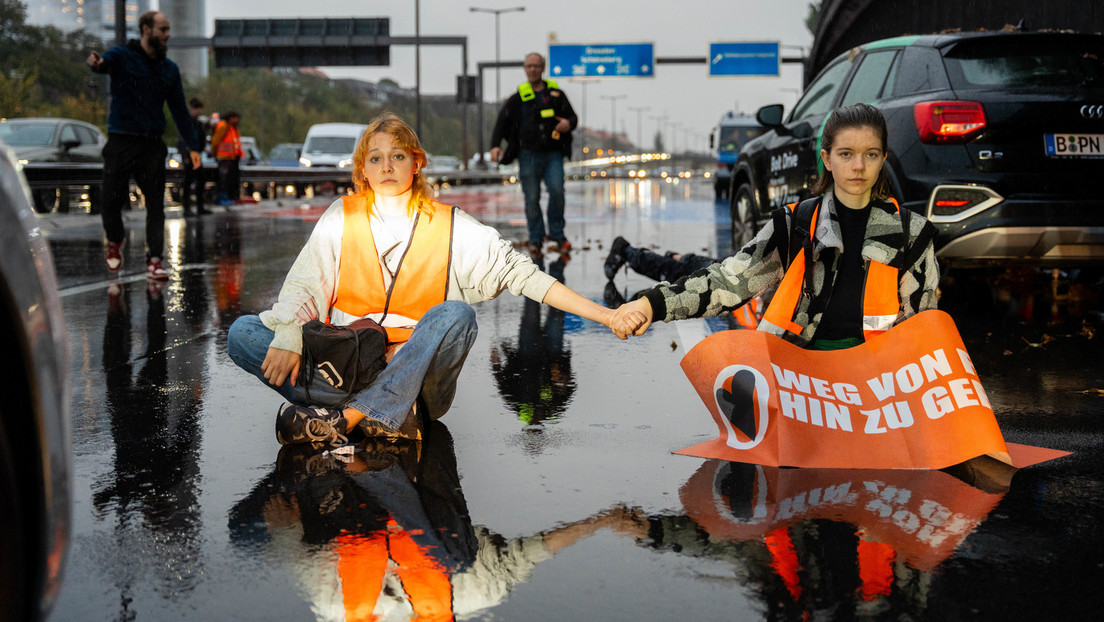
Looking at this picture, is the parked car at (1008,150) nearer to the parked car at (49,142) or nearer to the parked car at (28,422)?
the parked car at (28,422)

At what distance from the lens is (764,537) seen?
10.8 feet

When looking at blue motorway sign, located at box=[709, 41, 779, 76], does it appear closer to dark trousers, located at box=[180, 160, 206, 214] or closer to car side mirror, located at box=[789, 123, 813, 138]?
dark trousers, located at box=[180, 160, 206, 214]

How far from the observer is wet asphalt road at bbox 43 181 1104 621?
9.34 ft

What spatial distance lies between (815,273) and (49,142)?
782 inches

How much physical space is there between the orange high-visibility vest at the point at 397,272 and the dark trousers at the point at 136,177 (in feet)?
19.6

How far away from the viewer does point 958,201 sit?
707 centimetres

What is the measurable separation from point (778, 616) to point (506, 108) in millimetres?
10804

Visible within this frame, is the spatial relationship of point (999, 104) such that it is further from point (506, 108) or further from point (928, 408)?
point (506, 108)

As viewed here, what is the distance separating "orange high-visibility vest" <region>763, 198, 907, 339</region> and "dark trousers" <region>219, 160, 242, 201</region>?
20041 millimetres

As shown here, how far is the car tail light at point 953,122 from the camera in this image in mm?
7074

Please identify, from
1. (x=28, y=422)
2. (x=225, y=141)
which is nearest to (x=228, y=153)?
(x=225, y=141)

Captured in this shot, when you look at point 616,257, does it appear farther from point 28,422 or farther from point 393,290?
point 28,422

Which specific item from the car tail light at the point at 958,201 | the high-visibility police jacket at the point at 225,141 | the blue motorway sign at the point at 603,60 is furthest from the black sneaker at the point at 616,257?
the blue motorway sign at the point at 603,60

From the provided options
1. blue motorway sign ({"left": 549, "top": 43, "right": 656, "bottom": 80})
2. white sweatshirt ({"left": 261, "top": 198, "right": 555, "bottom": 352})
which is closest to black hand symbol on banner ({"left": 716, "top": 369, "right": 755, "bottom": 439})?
white sweatshirt ({"left": 261, "top": 198, "right": 555, "bottom": 352})
